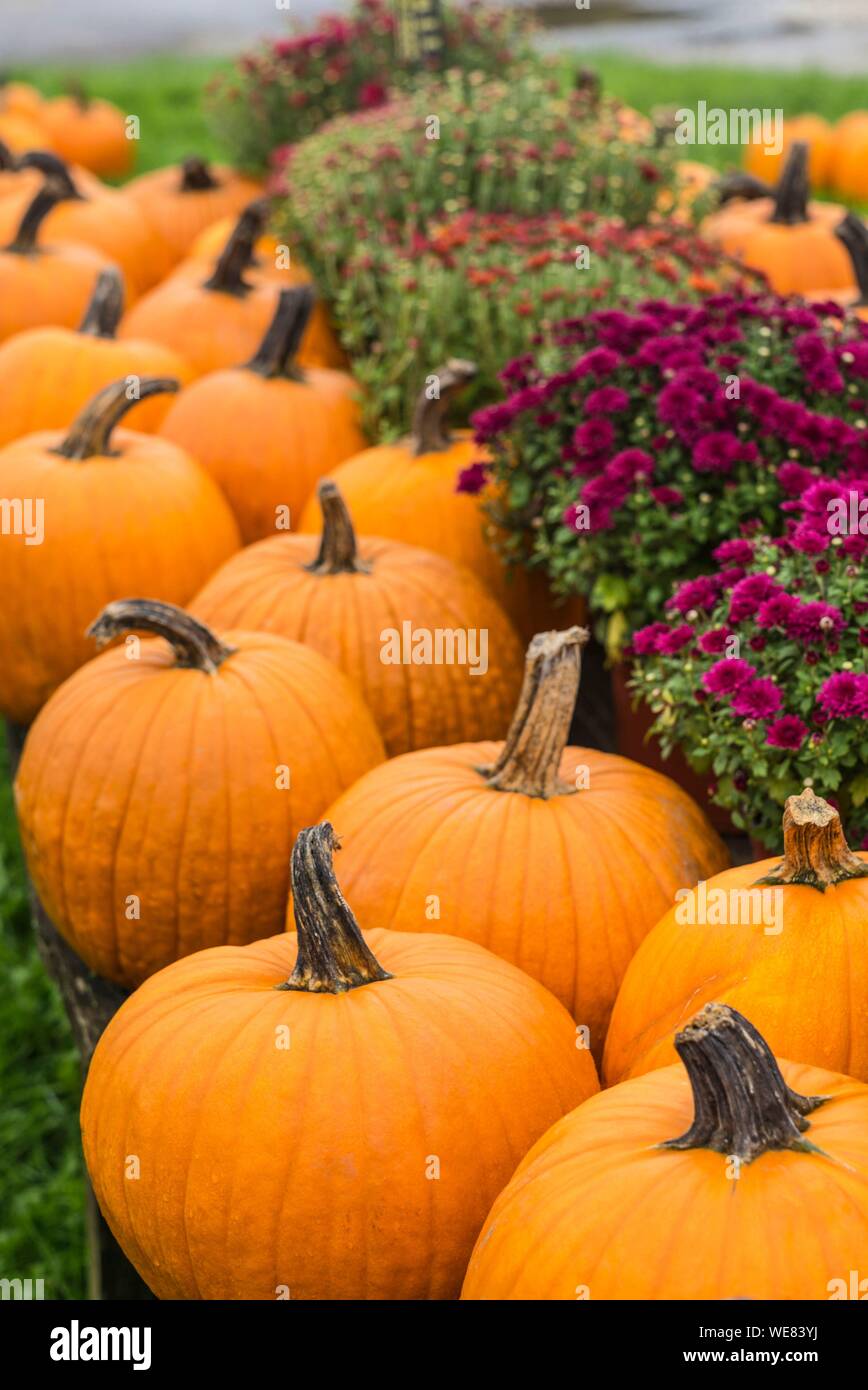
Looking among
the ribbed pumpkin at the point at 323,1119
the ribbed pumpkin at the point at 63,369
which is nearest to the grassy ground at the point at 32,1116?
the ribbed pumpkin at the point at 63,369

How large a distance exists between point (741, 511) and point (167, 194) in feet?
14.6

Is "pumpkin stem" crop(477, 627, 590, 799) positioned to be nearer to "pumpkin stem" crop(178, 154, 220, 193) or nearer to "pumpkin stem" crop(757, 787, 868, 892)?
"pumpkin stem" crop(757, 787, 868, 892)

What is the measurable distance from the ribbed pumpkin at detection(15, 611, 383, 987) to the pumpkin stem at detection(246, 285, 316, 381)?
142cm

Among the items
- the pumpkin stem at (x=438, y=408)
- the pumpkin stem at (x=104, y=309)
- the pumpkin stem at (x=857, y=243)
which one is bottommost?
the pumpkin stem at (x=438, y=408)

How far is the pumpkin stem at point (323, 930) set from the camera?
1701 millimetres

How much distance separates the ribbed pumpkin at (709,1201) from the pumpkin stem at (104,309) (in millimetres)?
3026

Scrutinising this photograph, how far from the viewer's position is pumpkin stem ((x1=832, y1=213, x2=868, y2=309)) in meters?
3.90

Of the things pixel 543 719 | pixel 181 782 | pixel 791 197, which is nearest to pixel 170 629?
pixel 181 782

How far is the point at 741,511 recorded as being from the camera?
2717 mm

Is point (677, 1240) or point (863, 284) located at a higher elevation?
point (863, 284)

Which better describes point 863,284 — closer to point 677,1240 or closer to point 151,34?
point 677,1240

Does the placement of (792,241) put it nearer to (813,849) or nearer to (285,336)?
(285,336)

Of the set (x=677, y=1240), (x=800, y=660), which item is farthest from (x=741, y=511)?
(x=677, y=1240)

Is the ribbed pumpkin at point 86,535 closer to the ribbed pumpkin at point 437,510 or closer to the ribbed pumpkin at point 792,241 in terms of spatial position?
the ribbed pumpkin at point 437,510
